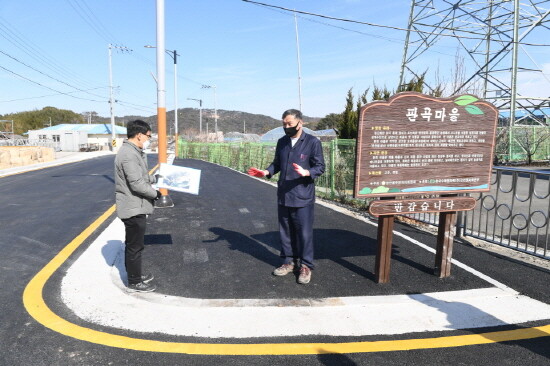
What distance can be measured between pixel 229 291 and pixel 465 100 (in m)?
3.25

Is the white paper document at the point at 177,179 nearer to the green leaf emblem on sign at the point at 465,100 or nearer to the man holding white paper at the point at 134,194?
the man holding white paper at the point at 134,194

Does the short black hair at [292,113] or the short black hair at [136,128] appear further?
the short black hair at [292,113]

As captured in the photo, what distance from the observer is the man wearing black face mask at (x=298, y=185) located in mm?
4000

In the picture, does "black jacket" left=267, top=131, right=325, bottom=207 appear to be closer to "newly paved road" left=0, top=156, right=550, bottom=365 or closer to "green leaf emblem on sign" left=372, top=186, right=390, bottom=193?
"green leaf emblem on sign" left=372, top=186, right=390, bottom=193

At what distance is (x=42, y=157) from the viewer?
2425cm

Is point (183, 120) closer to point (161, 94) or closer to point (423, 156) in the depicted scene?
point (161, 94)

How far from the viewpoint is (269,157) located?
53.5ft

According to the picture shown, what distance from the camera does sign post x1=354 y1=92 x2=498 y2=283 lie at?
3.75 meters

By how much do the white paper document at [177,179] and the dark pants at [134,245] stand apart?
745 mm

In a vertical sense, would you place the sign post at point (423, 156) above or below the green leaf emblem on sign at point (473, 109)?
below

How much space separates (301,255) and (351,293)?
700 millimetres

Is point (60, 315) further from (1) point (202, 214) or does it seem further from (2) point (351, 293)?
(1) point (202, 214)

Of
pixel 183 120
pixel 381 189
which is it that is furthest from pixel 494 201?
pixel 183 120

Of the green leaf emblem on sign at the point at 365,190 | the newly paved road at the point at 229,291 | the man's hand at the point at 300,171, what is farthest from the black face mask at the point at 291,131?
the newly paved road at the point at 229,291
